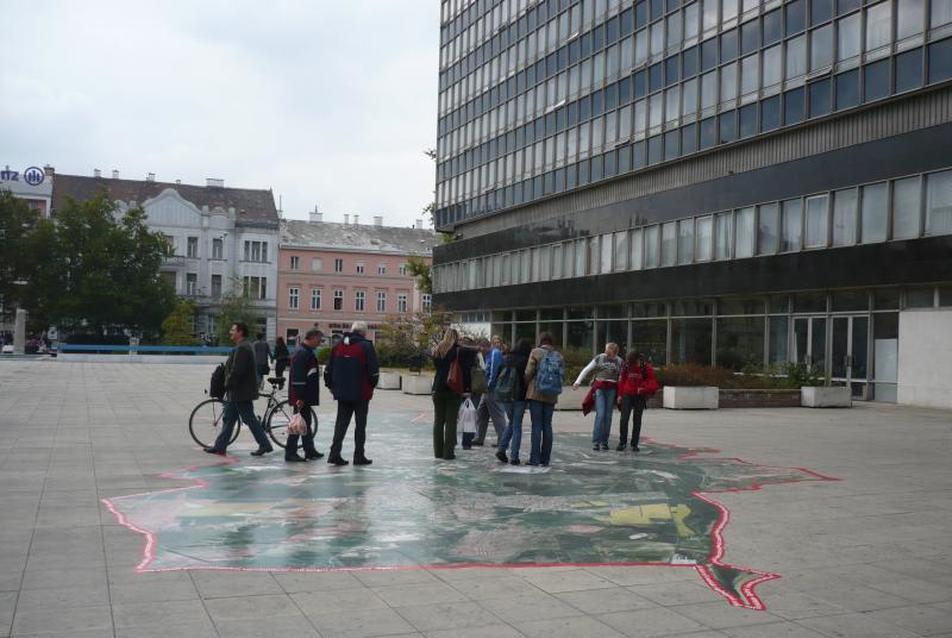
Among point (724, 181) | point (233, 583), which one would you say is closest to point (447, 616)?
point (233, 583)

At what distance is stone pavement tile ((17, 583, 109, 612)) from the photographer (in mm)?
5527

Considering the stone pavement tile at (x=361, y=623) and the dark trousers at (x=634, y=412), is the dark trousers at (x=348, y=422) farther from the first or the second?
the stone pavement tile at (x=361, y=623)

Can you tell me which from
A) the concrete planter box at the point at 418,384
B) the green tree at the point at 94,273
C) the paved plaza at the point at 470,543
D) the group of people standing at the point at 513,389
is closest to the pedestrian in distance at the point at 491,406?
the paved plaza at the point at 470,543

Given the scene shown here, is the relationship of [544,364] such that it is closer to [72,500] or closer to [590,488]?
[590,488]

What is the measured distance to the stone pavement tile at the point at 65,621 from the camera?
5090 mm

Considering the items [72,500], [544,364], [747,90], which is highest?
[747,90]

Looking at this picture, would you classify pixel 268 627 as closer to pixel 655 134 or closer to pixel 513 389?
pixel 513 389

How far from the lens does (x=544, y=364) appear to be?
12.1 metres

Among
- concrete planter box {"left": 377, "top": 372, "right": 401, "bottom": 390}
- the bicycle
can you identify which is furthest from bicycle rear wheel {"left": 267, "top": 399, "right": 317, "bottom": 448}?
concrete planter box {"left": 377, "top": 372, "right": 401, "bottom": 390}

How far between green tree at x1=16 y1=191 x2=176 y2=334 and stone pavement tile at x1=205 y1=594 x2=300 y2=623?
2735 inches

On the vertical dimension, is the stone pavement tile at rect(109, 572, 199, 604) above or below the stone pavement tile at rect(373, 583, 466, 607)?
below

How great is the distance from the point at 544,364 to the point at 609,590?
6.07 m

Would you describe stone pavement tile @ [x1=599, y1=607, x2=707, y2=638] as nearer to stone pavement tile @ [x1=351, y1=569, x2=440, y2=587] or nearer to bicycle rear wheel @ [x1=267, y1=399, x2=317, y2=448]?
stone pavement tile @ [x1=351, y1=569, x2=440, y2=587]

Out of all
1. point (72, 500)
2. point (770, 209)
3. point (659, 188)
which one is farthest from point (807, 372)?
point (72, 500)
